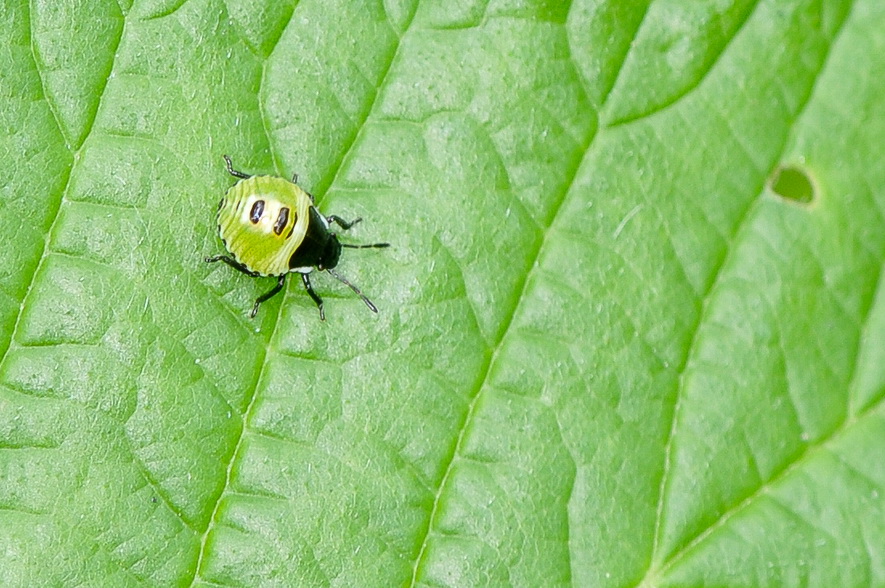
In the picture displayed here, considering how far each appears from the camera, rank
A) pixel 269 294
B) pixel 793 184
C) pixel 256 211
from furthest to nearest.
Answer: pixel 793 184 < pixel 269 294 < pixel 256 211

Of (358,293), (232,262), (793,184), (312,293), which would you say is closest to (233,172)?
(232,262)

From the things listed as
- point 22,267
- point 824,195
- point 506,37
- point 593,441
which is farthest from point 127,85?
point 824,195

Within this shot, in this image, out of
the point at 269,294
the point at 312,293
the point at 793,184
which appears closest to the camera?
the point at 269,294

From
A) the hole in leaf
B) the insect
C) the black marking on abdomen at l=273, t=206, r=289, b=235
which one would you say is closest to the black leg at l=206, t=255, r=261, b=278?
the insect

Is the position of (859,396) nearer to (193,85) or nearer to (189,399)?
(189,399)

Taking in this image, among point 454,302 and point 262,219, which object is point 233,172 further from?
point 454,302

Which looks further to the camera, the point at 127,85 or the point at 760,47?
the point at 760,47

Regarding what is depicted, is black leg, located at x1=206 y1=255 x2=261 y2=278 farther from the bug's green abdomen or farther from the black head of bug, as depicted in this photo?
the black head of bug

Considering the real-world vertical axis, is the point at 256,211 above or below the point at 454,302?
above
